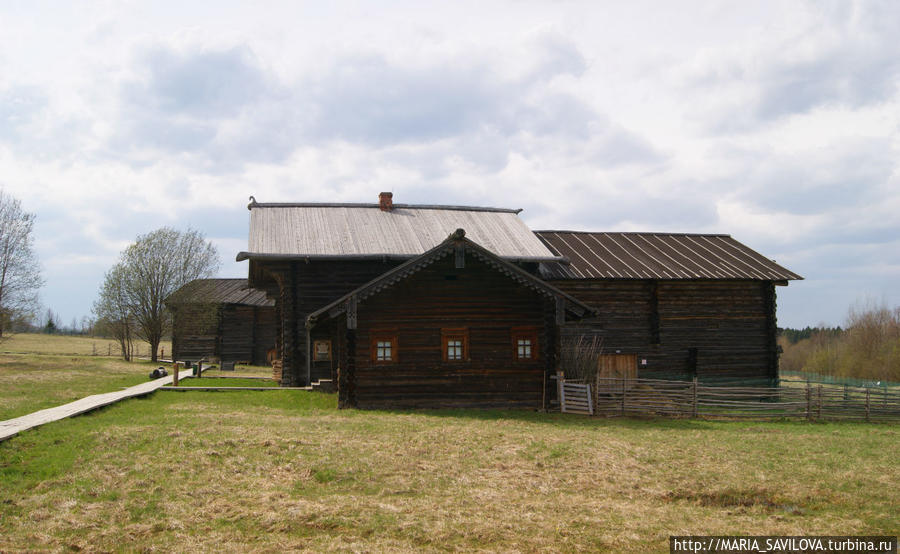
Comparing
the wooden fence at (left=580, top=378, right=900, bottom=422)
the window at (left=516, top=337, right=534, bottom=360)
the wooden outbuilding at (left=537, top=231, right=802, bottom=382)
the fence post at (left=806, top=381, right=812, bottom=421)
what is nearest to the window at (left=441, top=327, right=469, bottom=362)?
the window at (left=516, top=337, right=534, bottom=360)

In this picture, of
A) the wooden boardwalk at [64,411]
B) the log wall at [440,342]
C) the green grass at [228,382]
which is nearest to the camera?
the wooden boardwalk at [64,411]

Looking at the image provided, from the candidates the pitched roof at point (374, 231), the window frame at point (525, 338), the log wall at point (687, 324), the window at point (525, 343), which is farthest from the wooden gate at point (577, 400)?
the pitched roof at point (374, 231)

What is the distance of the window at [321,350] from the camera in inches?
1098

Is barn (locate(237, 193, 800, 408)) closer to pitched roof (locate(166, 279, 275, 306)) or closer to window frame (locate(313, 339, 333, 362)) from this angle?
window frame (locate(313, 339, 333, 362))

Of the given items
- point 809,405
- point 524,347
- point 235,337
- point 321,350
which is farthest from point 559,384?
point 235,337

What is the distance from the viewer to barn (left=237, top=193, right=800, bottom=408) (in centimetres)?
2097

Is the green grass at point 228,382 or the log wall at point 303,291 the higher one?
the log wall at point 303,291

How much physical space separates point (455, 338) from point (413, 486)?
10.7 metres

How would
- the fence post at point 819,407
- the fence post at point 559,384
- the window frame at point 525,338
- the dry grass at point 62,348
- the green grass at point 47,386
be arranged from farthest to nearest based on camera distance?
the dry grass at point 62,348
the fence post at point 819,407
the window frame at point 525,338
the fence post at point 559,384
the green grass at point 47,386

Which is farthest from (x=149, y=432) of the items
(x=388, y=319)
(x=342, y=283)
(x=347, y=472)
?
(x=342, y=283)

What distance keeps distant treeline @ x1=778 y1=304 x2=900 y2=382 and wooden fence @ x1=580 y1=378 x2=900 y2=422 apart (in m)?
32.0

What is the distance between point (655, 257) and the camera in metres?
33.4

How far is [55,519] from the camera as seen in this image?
8.73 meters

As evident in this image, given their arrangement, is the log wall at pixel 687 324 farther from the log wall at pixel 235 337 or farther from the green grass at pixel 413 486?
the log wall at pixel 235 337
